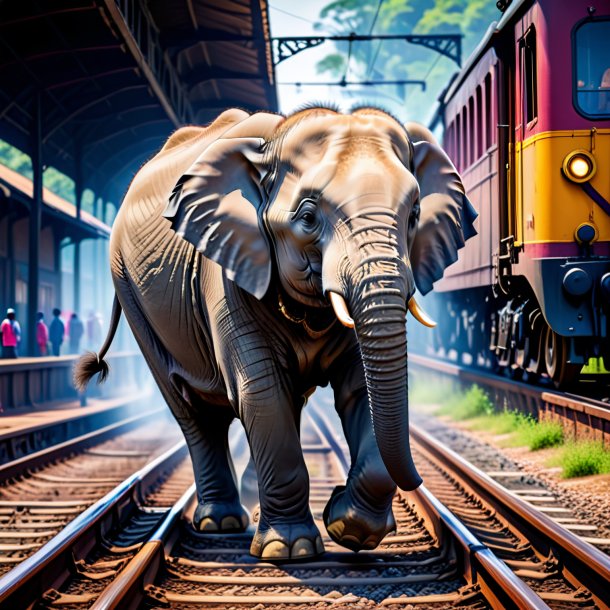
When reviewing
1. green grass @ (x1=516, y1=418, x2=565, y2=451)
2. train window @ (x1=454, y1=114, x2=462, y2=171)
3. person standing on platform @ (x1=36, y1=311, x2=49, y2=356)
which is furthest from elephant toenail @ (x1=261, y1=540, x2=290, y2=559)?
person standing on platform @ (x1=36, y1=311, x2=49, y2=356)

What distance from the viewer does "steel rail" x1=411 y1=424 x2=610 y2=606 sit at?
4.90 m

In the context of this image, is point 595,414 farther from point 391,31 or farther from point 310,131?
point 391,31

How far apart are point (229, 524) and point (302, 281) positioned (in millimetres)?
2263

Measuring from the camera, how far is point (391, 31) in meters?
93.8

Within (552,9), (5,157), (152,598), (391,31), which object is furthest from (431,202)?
(391,31)

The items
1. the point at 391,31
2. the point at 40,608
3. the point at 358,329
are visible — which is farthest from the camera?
the point at 391,31

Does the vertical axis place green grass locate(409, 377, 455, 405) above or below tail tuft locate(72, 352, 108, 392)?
below

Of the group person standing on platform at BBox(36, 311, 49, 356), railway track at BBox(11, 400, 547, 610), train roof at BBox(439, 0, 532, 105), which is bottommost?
railway track at BBox(11, 400, 547, 610)

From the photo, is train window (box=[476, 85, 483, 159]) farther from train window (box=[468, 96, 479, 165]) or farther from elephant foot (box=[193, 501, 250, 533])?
elephant foot (box=[193, 501, 250, 533])

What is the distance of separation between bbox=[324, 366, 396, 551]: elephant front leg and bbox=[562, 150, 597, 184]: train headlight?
5.29 meters

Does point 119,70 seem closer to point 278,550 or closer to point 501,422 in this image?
point 501,422

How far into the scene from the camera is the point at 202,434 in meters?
6.80

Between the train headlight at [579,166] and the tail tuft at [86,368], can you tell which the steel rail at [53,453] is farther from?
the train headlight at [579,166]

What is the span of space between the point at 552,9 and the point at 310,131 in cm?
621
